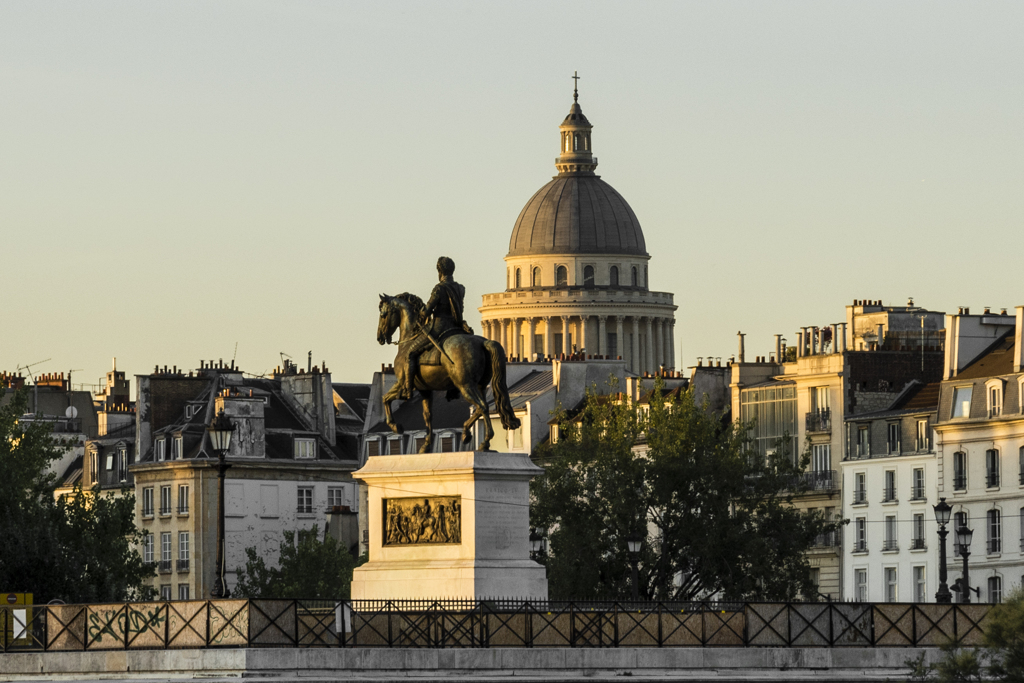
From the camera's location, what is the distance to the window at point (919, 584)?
10162 centimetres

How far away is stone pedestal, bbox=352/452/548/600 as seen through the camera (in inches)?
1933

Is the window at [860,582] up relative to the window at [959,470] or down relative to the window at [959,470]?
down

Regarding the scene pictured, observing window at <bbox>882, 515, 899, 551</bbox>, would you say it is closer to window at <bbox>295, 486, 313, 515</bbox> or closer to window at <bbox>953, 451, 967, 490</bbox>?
window at <bbox>953, 451, 967, 490</bbox>

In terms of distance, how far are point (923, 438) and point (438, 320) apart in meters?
55.4

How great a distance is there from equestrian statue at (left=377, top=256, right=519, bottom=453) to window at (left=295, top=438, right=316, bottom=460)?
2901 inches

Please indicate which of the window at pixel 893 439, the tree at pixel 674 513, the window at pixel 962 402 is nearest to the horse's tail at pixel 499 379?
the tree at pixel 674 513

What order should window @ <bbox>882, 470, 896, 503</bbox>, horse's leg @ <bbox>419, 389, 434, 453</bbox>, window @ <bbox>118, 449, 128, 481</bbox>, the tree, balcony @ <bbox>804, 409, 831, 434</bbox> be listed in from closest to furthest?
horse's leg @ <bbox>419, 389, 434, 453</bbox> → the tree → window @ <bbox>882, 470, 896, 503</bbox> → balcony @ <bbox>804, 409, 831, 434</bbox> → window @ <bbox>118, 449, 128, 481</bbox>

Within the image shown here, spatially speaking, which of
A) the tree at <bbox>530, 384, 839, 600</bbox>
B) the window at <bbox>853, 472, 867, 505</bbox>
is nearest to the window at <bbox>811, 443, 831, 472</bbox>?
the window at <bbox>853, 472, 867, 505</bbox>

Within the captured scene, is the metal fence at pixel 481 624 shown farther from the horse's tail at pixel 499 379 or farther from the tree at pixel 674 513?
the tree at pixel 674 513

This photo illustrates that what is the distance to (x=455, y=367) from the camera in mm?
50312

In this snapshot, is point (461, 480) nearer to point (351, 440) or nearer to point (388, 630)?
point (388, 630)

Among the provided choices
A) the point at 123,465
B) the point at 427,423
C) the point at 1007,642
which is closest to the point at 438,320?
the point at 427,423

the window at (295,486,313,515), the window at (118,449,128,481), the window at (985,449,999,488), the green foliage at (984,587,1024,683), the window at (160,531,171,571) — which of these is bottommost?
the green foliage at (984,587,1024,683)

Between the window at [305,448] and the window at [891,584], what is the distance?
30301 millimetres
